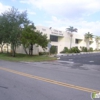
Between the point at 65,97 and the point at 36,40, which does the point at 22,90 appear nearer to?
the point at 65,97

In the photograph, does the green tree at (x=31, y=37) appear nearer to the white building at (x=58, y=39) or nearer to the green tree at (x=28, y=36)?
the green tree at (x=28, y=36)

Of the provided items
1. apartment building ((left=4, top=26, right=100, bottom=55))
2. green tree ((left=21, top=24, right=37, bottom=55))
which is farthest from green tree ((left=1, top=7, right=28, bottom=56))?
apartment building ((left=4, top=26, right=100, bottom=55))

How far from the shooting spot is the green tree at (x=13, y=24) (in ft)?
102

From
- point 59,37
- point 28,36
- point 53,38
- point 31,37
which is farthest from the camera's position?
point 59,37

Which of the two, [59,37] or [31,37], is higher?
[59,37]

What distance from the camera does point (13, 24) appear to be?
3228cm

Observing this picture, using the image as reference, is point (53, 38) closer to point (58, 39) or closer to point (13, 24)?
point (58, 39)

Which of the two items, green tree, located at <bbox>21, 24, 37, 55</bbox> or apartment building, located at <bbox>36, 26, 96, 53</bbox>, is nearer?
green tree, located at <bbox>21, 24, 37, 55</bbox>

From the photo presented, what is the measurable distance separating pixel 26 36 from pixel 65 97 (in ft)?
80.6

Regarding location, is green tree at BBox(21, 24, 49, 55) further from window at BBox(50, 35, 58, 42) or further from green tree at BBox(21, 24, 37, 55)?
window at BBox(50, 35, 58, 42)

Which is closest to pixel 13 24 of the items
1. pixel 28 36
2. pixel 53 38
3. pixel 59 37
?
pixel 28 36

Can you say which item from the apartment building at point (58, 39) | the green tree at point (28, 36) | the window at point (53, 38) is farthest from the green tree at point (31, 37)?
the window at point (53, 38)

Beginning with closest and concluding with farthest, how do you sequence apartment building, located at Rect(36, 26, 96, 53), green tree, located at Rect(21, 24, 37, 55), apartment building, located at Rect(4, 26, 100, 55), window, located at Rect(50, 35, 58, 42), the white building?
1. green tree, located at Rect(21, 24, 37, 55)
2. apartment building, located at Rect(4, 26, 100, 55)
3. the white building
4. apartment building, located at Rect(36, 26, 96, 53)
5. window, located at Rect(50, 35, 58, 42)

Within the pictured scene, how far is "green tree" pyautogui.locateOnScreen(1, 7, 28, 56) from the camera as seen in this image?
102 feet
